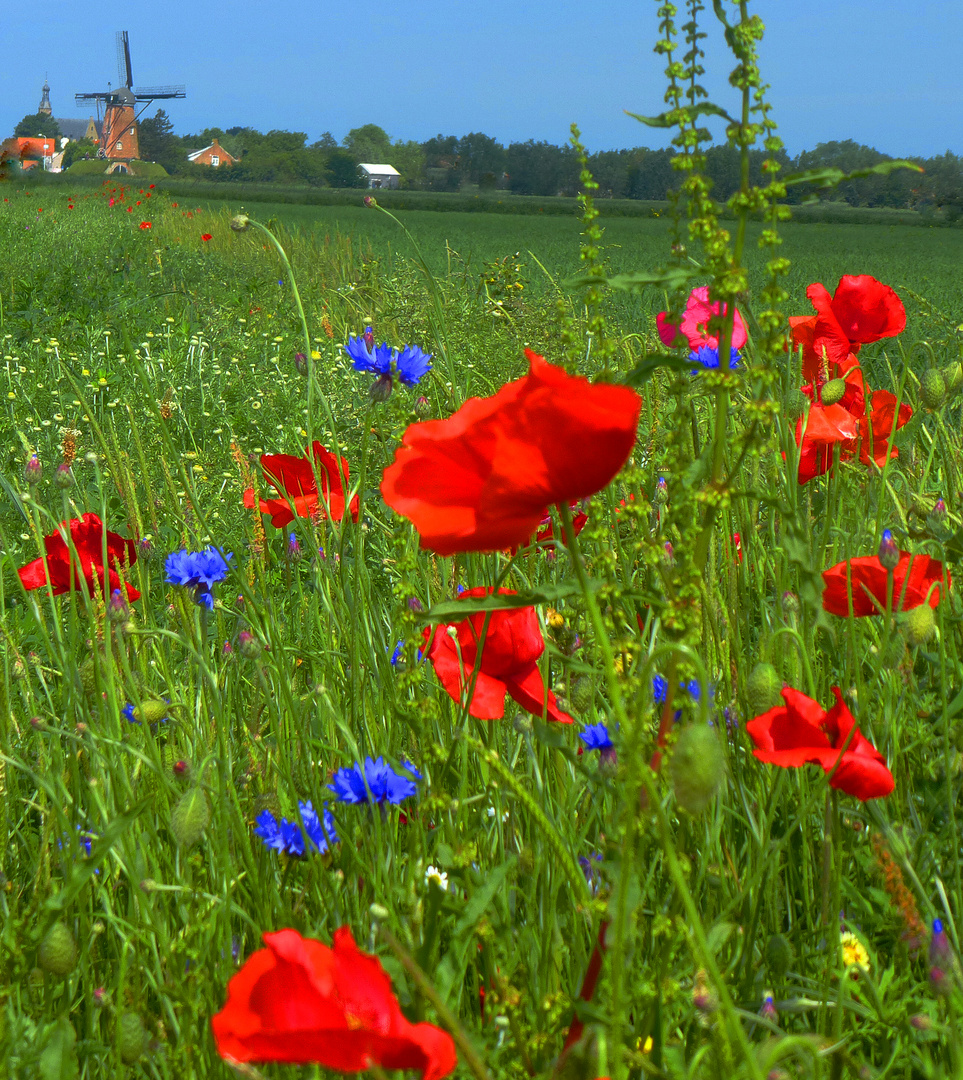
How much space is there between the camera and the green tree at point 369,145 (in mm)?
83812

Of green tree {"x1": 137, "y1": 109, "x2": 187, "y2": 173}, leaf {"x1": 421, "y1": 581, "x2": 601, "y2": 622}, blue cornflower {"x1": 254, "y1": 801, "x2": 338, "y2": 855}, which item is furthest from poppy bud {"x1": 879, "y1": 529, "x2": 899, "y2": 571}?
green tree {"x1": 137, "y1": 109, "x2": 187, "y2": 173}

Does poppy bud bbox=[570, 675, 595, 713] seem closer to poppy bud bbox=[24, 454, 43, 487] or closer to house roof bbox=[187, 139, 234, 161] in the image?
poppy bud bbox=[24, 454, 43, 487]

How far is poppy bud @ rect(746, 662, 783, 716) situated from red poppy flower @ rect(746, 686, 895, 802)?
0.03 m

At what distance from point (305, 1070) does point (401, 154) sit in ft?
297

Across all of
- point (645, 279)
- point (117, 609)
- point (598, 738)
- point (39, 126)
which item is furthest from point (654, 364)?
point (39, 126)

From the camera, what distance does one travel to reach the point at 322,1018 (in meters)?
0.40

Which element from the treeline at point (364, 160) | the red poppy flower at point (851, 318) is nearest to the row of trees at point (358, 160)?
the treeline at point (364, 160)

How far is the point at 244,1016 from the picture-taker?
43 centimetres

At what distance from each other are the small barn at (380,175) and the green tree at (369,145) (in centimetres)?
84

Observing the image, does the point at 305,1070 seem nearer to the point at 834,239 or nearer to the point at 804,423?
A: the point at 804,423

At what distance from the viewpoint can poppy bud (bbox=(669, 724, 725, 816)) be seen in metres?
0.46

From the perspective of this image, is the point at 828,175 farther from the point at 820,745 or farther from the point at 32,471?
the point at 32,471

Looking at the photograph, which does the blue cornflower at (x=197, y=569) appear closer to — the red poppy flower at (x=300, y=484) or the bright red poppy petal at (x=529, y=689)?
the red poppy flower at (x=300, y=484)

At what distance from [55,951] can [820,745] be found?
0.56 m
